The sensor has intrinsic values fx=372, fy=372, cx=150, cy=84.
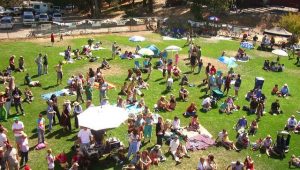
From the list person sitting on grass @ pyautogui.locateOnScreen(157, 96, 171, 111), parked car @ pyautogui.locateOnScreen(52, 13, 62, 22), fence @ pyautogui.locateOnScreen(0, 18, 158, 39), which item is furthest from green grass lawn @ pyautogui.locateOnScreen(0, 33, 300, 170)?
parked car @ pyautogui.locateOnScreen(52, 13, 62, 22)

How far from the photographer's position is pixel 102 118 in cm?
1734

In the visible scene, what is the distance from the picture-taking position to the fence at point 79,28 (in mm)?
40013

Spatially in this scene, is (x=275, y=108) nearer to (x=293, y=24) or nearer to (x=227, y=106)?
(x=227, y=106)

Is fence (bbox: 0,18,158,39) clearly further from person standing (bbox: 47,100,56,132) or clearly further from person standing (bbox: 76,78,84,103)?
person standing (bbox: 47,100,56,132)

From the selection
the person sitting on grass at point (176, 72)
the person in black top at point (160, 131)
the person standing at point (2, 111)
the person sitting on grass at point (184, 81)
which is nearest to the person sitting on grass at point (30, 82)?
the person standing at point (2, 111)

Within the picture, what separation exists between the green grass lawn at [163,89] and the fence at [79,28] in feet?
7.60

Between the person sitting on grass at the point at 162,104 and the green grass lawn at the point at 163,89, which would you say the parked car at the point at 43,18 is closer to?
the green grass lawn at the point at 163,89

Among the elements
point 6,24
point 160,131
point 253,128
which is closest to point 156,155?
point 160,131

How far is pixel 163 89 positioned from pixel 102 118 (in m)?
10.8

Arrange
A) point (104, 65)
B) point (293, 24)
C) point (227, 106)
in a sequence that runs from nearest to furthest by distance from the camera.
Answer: point (227, 106) → point (104, 65) → point (293, 24)

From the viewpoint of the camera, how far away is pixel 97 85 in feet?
89.0

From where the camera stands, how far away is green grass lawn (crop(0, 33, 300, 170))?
18.9m

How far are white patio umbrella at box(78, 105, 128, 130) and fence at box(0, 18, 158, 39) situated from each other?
968 inches

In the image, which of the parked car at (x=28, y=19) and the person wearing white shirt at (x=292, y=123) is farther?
the parked car at (x=28, y=19)
